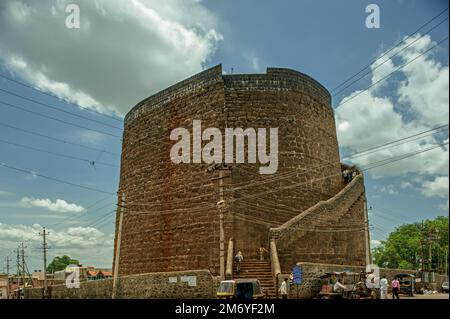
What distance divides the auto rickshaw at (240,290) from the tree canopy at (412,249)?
161 feet

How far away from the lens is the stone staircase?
20047 millimetres

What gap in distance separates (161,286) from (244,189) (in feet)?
21.1

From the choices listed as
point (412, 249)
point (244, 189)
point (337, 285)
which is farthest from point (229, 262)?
point (412, 249)

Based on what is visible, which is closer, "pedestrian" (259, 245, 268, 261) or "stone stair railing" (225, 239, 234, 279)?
"stone stair railing" (225, 239, 234, 279)

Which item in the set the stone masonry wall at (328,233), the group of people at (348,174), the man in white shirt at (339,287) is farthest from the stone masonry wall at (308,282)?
the group of people at (348,174)

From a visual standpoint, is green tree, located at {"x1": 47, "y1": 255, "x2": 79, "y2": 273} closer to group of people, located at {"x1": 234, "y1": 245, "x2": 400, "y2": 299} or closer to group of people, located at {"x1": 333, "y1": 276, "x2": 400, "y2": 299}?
group of people, located at {"x1": 234, "y1": 245, "x2": 400, "y2": 299}

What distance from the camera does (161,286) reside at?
2133 cm

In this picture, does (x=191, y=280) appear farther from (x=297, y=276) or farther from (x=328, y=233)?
(x=328, y=233)

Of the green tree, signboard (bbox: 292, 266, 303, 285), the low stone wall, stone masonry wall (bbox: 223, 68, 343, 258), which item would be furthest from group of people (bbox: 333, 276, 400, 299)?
the green tree

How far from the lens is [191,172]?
26.1m

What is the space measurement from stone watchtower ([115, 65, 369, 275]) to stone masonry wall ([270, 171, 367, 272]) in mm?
51
